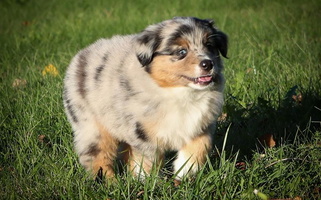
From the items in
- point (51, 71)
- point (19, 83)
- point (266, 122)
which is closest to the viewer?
point (266, 122)

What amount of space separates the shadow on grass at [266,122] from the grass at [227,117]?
0.01 meters

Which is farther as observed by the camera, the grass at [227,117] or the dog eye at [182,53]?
the dog eye at [182,53]

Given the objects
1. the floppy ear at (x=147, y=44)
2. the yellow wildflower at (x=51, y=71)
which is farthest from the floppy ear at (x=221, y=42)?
the yellow wildflower at (x=51, y=71)

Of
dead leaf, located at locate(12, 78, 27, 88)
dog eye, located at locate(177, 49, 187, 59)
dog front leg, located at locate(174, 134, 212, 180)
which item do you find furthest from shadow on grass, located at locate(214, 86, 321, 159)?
dead leaf, located at locate(12, 78, 27, 88)

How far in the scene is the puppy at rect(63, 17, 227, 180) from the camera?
3834 mm

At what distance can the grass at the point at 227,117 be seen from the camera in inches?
139

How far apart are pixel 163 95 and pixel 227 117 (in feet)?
4.61

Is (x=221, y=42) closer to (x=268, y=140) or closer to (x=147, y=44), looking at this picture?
(x=147, y=44)

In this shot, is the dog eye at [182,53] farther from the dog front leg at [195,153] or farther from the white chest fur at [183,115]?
the dog front leg at [195,153]

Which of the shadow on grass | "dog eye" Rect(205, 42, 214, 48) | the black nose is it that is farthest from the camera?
the shadow on grass

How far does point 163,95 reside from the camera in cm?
388

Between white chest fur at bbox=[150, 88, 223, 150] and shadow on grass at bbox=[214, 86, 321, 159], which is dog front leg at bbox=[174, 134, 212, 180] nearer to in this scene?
white chest fur at bbox=[150, 88, 223, 150]

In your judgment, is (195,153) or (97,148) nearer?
(195,153)

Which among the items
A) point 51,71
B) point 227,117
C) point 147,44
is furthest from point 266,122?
point 51,71
